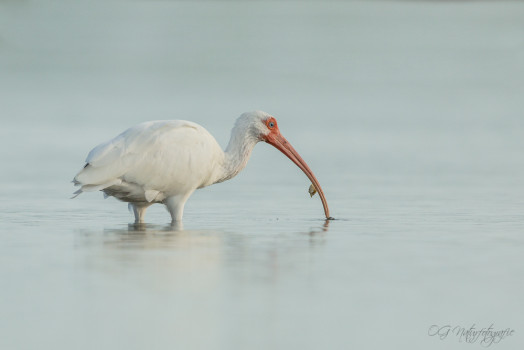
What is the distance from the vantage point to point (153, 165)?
1302 cm

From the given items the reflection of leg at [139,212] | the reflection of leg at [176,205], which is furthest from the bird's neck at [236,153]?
the reflection of leg at [139,212]

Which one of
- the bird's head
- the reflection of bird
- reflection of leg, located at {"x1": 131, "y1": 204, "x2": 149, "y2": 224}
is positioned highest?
the bird's head

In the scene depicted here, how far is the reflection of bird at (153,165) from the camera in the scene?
1273cm

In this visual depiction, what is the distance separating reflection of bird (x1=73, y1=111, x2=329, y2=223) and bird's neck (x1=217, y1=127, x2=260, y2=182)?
241 millimetres

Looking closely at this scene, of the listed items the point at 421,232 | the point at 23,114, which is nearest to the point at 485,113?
the point at 23,114

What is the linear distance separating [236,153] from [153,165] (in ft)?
4.95

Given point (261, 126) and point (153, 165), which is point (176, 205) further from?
point (261, 126)

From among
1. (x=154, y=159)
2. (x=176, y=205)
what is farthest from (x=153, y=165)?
(x=176, y=205)

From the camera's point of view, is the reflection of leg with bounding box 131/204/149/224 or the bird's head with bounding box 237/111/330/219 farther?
the bird's head with bounding box 237/111/330/219

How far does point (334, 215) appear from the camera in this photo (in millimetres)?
14773

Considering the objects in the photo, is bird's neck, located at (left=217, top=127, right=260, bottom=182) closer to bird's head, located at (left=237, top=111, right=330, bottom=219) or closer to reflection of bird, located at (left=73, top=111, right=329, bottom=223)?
bird's head, located at (left=237, top=111, right=330, bottom=219)

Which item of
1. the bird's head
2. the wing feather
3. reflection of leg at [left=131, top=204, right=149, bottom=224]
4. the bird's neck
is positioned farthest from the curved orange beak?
reflection of leg at [left=131, top=204, right=149, bottom=224]

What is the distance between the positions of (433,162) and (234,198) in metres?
8.29

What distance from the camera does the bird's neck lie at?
46.5 feet
